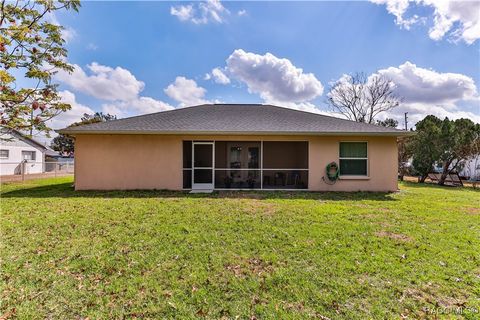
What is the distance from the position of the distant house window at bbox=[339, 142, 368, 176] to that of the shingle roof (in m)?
0.81

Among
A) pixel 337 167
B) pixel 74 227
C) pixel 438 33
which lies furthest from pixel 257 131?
pixel 438 33

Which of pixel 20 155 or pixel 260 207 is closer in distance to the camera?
pixel 260 207

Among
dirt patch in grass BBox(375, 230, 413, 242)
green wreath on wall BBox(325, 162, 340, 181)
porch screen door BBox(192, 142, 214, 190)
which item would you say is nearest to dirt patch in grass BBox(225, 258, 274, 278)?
dirt patch in grass BBox(375, 230, 413, 242)

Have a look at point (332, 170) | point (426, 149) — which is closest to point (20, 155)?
point (332, 170)

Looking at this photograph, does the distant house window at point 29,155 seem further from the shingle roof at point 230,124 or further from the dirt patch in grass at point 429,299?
the dirt patch in grass at point 429,299

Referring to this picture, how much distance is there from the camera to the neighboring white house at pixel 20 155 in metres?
20.3

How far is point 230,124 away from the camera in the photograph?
10.8 m

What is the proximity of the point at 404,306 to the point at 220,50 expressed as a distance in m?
15.7

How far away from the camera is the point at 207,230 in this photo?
17.1ft

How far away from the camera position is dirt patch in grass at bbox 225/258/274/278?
346 cm

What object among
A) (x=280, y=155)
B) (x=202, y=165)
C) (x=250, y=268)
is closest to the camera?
(x=250, y=268)

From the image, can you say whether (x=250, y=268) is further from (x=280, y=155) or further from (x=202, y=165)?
(x=280, y=155)

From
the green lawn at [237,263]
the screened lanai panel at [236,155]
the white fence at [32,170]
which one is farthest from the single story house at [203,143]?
the white fence at [32,170]

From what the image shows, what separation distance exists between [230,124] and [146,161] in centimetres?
397
